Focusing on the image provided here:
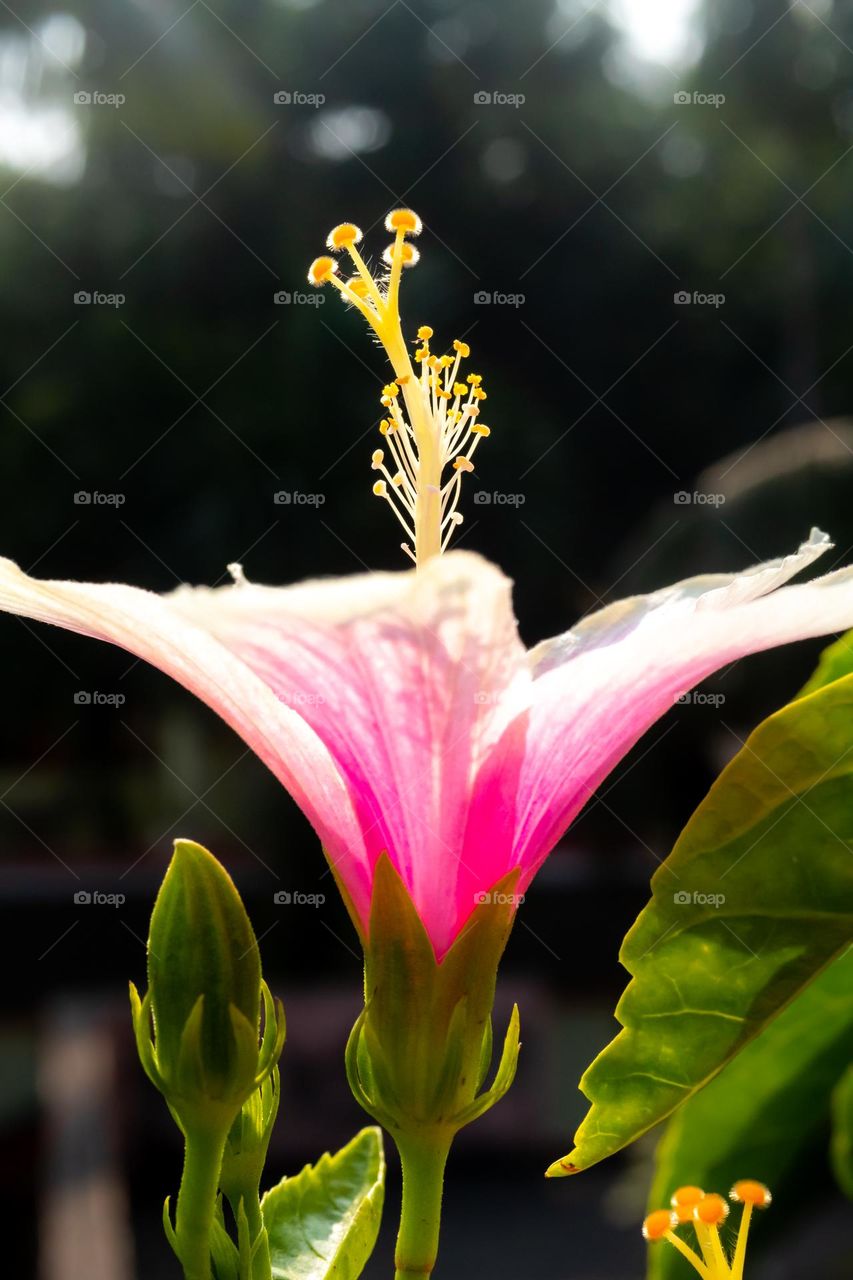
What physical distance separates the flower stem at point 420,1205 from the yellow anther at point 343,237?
29cm

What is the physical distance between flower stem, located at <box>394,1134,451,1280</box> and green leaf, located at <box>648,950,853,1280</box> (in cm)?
16

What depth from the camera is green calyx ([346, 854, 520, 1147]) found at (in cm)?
36

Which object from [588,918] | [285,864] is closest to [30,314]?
[285,864]

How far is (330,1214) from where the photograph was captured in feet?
1.36

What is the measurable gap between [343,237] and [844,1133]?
0.38 metres

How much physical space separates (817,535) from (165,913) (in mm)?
254

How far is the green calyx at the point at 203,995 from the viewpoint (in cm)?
36
